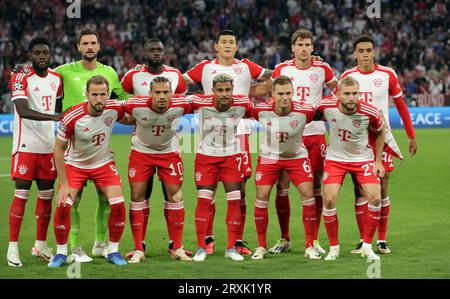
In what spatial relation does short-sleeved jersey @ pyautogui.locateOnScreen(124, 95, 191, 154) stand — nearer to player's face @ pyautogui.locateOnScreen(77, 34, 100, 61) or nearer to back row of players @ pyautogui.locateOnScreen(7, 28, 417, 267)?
back row of players @ pyautogui.locateOnScreen(7, 28, 417, 267)

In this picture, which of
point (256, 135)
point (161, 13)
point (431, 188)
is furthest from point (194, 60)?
point (431, 188)

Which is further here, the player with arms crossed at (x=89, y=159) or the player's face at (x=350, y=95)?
the player's face at (x=350, y=95)

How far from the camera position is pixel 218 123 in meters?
8.82

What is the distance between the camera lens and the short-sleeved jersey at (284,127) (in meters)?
8.80

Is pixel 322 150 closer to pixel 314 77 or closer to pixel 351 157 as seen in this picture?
pixel 351 157

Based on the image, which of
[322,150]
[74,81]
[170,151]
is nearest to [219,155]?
[170,151]

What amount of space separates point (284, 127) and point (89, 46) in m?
2.19

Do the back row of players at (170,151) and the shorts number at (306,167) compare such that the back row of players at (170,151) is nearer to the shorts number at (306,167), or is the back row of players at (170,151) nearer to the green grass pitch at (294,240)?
the shorts number at (306,167)

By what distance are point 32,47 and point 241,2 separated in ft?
72.3

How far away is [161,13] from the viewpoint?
29.5 meters

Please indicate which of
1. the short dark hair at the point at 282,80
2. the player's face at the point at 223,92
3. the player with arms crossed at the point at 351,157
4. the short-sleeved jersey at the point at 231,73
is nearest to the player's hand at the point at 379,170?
the player with arms crossed at the point at 351,157

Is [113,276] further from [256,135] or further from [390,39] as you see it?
[390,39]

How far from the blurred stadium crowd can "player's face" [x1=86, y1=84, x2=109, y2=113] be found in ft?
60.8

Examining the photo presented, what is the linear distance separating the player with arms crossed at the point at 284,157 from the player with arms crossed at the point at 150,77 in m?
0.99
